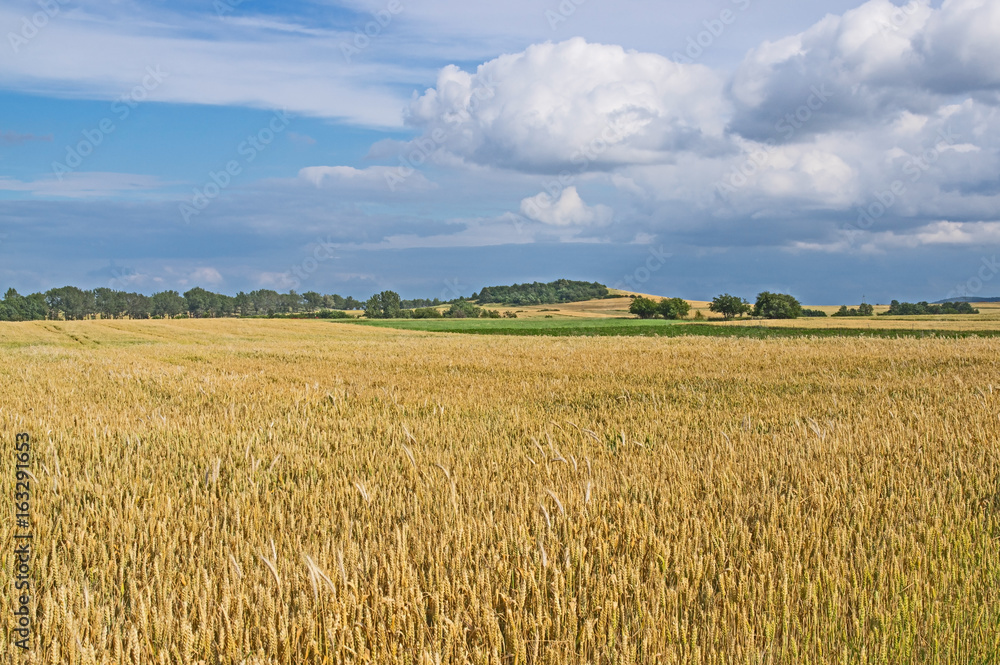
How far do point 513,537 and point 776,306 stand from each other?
363 feet

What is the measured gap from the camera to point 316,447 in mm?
6730

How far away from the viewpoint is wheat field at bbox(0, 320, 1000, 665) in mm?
2869

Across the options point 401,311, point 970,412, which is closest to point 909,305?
point 401,311

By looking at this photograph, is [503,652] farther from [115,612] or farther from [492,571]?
[115,612]

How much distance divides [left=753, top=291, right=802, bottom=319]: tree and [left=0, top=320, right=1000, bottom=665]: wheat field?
337 ft

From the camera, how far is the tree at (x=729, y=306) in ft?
342

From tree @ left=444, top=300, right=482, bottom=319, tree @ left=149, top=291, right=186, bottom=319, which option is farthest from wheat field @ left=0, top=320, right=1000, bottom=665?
tree @ left=149, top=291, right=186, bottom=319

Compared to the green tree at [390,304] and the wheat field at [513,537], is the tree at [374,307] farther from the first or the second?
the wheat field at [513,537]

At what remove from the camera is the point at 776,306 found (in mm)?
104688

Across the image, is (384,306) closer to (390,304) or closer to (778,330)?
(390,304)

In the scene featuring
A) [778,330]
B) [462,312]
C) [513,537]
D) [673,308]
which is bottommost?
[513,537]

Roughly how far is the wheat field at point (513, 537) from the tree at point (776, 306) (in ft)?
337

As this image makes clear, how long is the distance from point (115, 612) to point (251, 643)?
0.90m

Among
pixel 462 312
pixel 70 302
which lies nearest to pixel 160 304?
pixel 70 302
